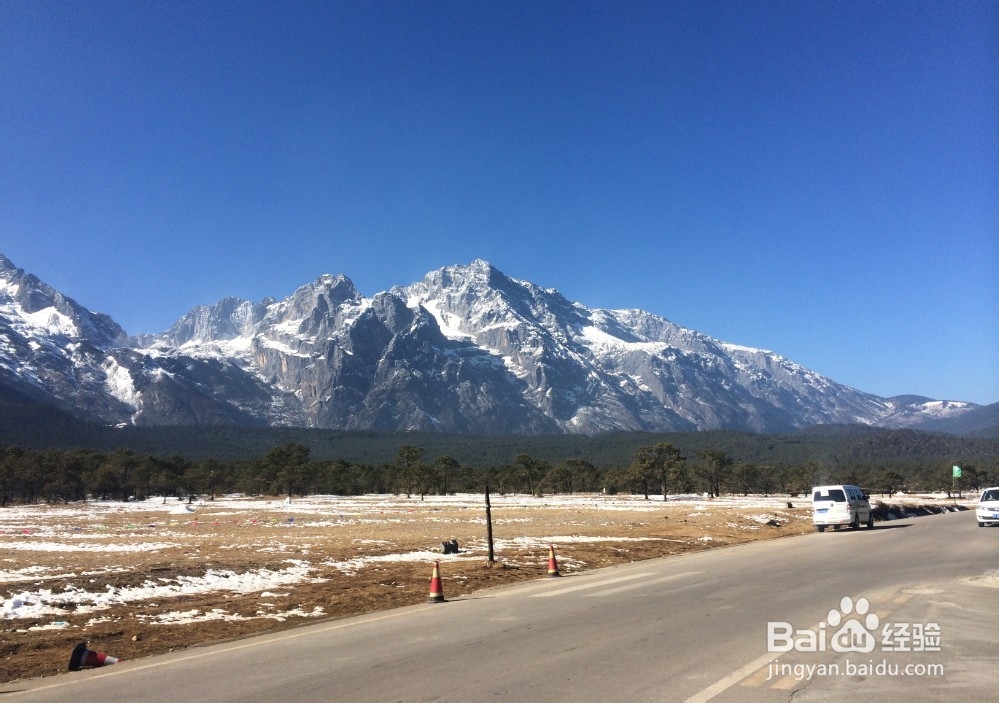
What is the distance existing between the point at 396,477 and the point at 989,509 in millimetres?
137079

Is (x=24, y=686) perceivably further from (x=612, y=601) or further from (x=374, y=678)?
(x=612, y=601)

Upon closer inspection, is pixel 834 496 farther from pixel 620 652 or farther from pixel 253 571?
pixel 620 652

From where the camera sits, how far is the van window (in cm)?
3684

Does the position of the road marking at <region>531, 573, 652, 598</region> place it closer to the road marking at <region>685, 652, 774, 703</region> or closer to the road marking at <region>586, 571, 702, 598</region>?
the road marking at <region>586, 571, 702, 598</region>

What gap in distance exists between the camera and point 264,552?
28.9 meters

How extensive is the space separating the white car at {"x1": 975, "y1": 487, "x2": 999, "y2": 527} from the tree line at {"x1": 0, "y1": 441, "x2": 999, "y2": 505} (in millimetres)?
83968

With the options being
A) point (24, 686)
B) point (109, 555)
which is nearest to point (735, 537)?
point (109, 555)

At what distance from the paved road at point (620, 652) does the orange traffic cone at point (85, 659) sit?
1.22ft

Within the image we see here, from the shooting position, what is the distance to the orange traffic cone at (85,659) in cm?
1120

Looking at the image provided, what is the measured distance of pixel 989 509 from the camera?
119 feet

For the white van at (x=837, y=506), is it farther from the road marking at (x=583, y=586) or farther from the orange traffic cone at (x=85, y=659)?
the orange traffic cone at (x=85, y=659)

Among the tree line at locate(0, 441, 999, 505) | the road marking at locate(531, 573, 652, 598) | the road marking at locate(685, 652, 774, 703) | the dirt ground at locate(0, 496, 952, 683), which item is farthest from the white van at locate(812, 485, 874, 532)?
the tree line at locate(0, 441, 999, 505)

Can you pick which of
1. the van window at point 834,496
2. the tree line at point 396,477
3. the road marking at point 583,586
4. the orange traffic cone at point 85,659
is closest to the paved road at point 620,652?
the road marking at point 583,586

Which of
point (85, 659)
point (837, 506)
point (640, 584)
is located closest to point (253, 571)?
point (85, 659)
